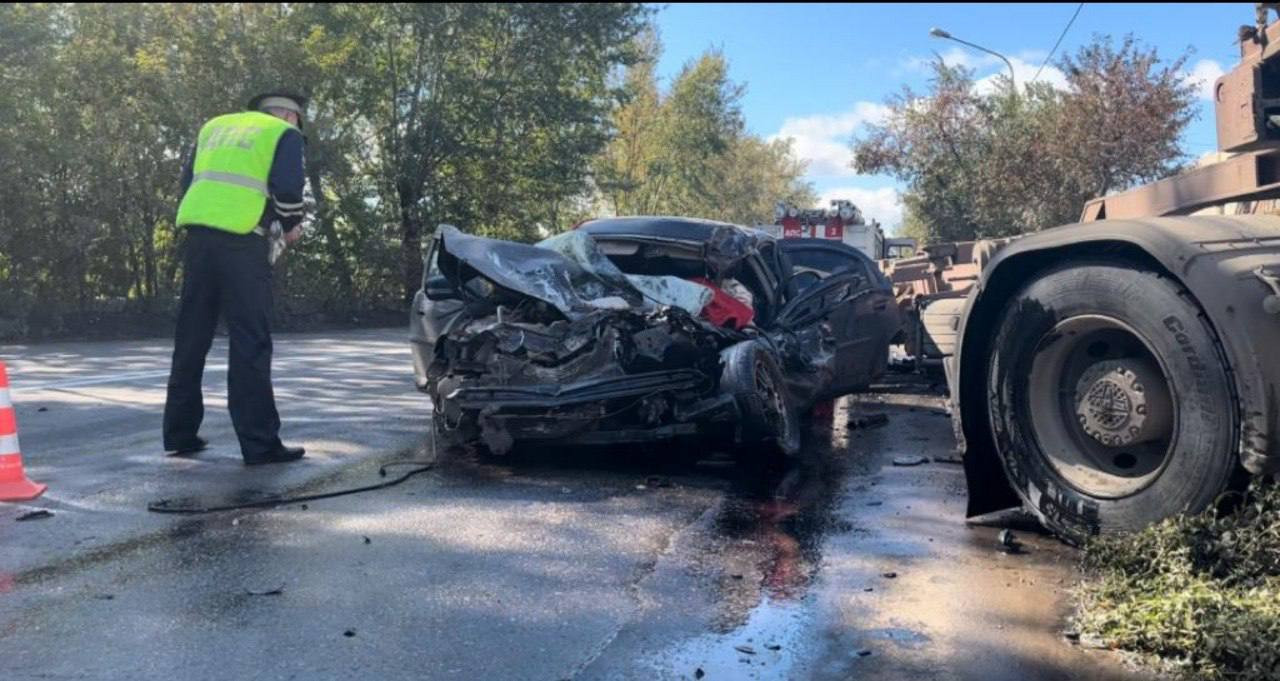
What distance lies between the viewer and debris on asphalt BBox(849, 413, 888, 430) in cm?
815

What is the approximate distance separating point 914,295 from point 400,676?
8.52 meters

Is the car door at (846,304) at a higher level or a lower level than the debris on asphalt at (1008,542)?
higher

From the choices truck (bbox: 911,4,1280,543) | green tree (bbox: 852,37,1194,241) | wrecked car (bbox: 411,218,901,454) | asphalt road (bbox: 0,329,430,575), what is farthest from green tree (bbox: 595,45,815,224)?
truck (bbox: 911,4,1280,543)

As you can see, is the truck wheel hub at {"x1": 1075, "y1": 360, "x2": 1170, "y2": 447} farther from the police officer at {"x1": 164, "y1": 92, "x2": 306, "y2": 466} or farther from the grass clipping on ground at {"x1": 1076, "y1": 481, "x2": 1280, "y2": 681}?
the police officer at {"x1": 164, "y1": 92, "x2": 306, "y2": 466}

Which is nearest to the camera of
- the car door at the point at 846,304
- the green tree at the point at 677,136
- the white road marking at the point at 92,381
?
the car door at the point at 846,304

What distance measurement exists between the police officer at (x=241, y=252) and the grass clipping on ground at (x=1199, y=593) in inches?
168

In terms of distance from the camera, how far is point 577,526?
4730 millimetres

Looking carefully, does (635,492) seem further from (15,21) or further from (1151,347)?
(15,21)

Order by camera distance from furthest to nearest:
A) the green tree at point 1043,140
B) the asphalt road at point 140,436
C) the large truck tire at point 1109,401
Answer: the green tree at point 1043,140 → the asphalt road at point 140,436 → the large truck tire at point 1109,401

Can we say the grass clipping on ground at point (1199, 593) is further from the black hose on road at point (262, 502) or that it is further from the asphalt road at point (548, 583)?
the black hose on road at point (262, 502)

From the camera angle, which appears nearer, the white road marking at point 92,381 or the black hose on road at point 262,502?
the black hose on road at point 262,502

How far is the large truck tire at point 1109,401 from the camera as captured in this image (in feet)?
11.9

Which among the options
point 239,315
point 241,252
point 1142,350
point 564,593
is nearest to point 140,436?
point 239,315

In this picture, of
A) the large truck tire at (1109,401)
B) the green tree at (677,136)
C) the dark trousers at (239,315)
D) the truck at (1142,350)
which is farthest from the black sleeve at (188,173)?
the green tree at (677,136)
